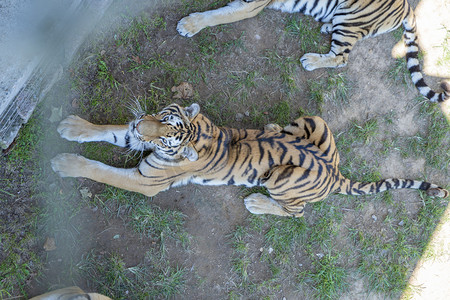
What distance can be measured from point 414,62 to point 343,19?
108cm

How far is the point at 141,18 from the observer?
3.66 metres

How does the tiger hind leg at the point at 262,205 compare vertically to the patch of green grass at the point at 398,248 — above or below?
above

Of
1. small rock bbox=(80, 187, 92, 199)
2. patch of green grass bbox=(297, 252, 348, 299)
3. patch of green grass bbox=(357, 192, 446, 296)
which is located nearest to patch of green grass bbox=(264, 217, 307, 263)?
patch of green grass bbox=(297, 252, 348, 299)

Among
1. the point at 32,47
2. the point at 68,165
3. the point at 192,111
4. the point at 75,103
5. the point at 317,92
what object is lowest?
the point at 317,92

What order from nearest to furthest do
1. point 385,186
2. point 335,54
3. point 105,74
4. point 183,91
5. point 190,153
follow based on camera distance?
point 190,153 < point 105,74 < point 183,91 < point 385,186 < point 335,54

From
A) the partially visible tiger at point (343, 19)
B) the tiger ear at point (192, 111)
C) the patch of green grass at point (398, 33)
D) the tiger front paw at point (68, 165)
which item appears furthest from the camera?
the patch of green grass at point (398, 33)

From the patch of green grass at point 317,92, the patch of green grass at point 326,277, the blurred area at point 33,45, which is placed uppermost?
the blurred area at point 33,45

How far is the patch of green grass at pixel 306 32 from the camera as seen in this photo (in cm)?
417

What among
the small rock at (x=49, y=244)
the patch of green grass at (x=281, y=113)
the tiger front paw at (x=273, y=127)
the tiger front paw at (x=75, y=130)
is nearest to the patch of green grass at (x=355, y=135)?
the patch of green grass at (x=281, y=113)

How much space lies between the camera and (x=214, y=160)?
10.8 feet

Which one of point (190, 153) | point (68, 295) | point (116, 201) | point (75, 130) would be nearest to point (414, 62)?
point (190, 153)

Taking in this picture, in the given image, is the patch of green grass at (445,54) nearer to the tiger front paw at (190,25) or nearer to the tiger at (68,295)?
the tiger front paw at (190,25)

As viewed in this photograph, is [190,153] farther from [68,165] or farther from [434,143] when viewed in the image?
[434,143]

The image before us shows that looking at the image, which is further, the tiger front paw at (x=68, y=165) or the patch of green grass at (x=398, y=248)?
the patch of green grass at (x=398, y=248)
